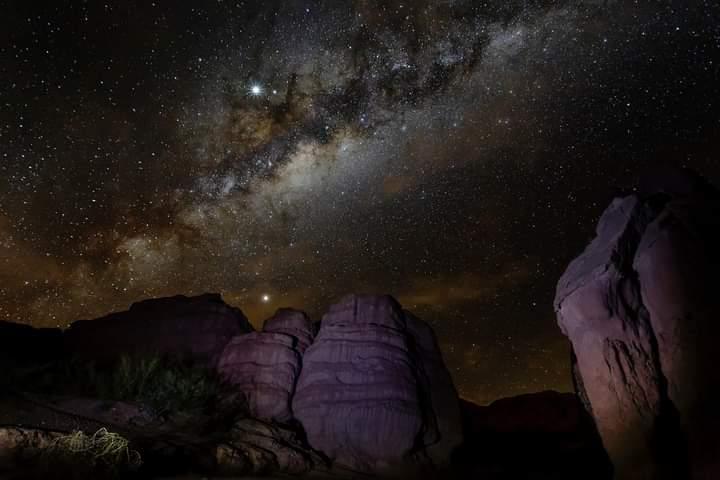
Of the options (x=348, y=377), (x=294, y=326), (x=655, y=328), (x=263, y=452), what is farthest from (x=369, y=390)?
(x=655, y=328)

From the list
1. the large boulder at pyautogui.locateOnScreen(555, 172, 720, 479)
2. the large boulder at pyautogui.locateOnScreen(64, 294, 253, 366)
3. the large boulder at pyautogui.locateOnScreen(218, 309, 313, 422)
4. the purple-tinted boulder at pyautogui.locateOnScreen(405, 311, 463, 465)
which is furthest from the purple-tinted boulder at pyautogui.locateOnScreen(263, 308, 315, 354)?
the large boulder at pyautogui.locateOnScreen(555, 172, 720, 479)

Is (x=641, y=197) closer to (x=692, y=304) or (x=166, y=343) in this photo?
(x=692, y=304)

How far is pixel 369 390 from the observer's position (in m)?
14.3

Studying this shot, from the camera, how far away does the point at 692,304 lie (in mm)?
8836

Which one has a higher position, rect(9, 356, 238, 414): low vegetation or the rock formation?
rect(9, 356, 238, 414): low vegetation

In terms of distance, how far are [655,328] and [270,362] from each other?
11.5 m

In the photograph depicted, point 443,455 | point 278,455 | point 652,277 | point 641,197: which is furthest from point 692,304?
point 278,455

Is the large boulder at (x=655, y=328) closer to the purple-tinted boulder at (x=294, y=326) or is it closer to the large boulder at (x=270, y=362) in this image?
the large boulder at (x=270, y=362)

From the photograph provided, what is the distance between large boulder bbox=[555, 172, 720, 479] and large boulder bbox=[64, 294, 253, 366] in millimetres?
13921

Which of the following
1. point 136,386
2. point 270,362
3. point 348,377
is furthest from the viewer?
point 270,362

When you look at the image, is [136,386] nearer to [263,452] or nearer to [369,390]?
[263,452]

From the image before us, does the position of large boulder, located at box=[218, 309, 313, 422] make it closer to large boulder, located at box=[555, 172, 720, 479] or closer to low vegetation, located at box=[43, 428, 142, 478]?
low vegetation, located at box=[43, 428, 142, 478]

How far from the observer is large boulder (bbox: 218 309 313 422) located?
1538cm

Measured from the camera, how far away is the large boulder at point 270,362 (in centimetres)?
1538
